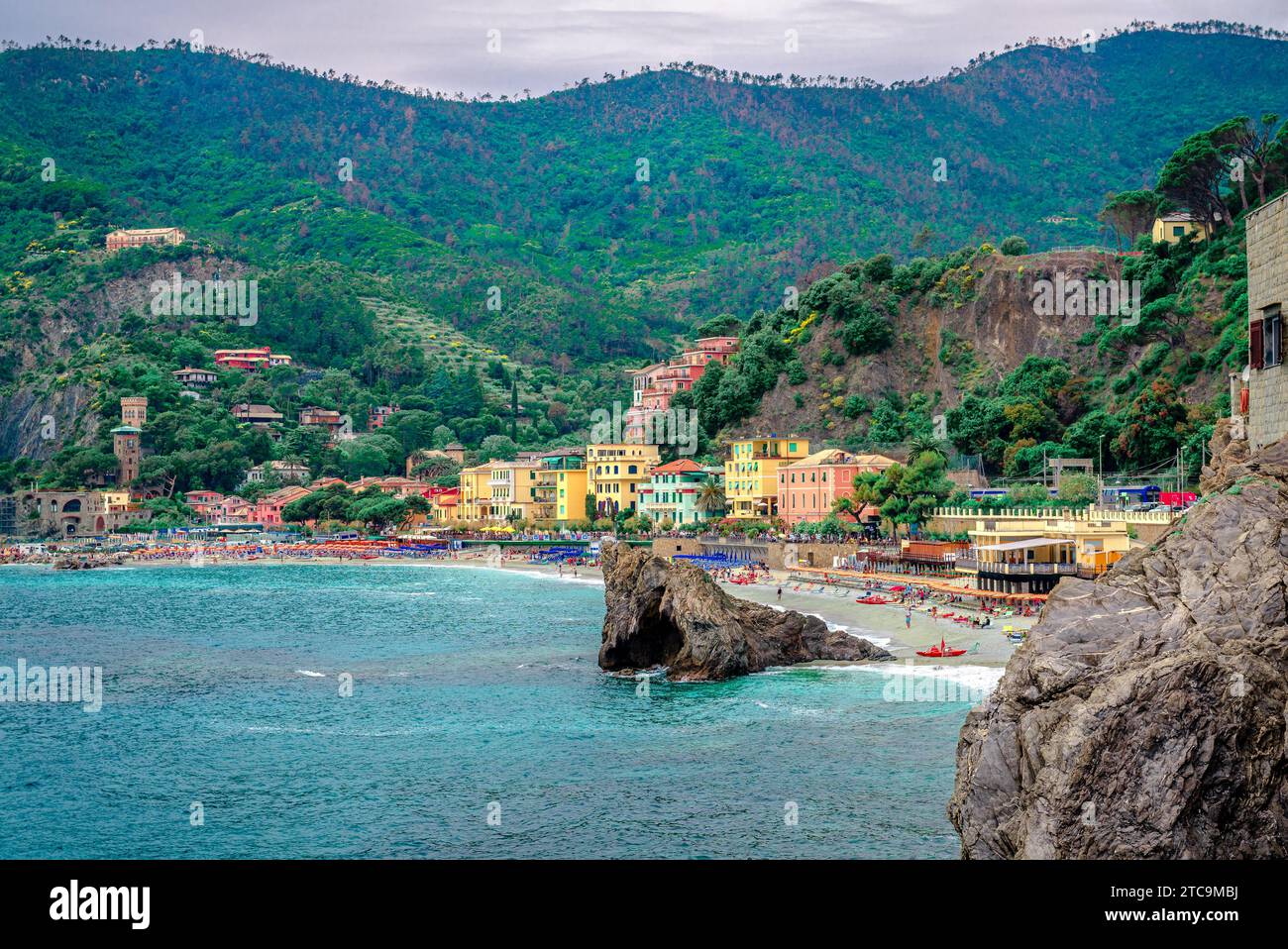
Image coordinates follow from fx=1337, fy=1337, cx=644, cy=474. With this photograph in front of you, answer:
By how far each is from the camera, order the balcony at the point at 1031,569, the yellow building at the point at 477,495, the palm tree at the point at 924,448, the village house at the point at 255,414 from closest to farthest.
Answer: the balcony at the point at 1031,569 < the palm tree at the point at 924,448 < the yellow building at the point at 477,495 < the village house at the point at 255,414

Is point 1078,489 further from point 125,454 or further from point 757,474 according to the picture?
point 125,454

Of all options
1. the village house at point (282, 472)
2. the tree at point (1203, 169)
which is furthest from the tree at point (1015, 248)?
the village house at point (282, 472)

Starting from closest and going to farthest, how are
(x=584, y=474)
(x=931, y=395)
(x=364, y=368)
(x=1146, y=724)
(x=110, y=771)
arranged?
(x=1146, y=724) < (x=110, y=771) < (x=931, y=395) < (x=584, y=474) < (x=364, y=368)

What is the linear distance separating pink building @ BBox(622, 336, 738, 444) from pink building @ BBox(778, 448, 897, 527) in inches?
1085

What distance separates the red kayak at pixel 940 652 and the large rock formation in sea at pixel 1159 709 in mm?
22126

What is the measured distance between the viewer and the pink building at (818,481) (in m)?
80.4

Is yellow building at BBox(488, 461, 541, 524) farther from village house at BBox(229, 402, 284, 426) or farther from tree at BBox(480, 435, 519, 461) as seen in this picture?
village house at BBox(229, 402, 284, 426)

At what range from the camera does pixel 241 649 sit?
2031 inches

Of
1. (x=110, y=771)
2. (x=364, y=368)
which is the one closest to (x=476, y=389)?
(x=364, y=368)

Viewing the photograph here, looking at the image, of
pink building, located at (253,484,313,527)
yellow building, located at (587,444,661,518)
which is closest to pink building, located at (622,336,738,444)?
yellow building, located at (587,444,661,518)

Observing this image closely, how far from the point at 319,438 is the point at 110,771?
118 meters

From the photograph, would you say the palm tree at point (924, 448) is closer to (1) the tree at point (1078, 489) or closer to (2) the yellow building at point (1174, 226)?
(1) the tree at point (1078, 489)
